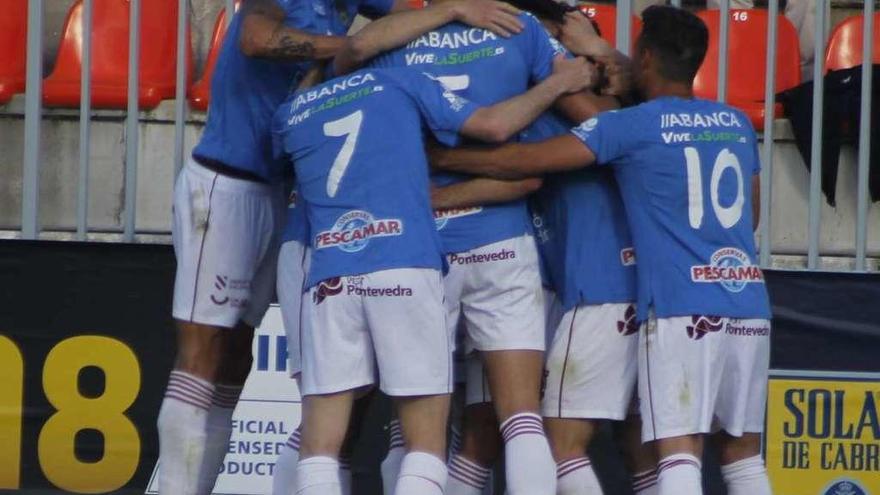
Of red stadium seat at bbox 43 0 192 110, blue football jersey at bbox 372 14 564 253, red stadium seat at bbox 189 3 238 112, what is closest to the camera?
blue football jersey at bbox 372 14 564 253

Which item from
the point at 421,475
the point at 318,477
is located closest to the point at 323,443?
the point at 318,477

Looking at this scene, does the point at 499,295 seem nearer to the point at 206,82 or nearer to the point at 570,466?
the point at 570,466

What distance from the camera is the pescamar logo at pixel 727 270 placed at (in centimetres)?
495

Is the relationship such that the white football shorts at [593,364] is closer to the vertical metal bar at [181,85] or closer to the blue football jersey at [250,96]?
the blue football jersey at [250,96]

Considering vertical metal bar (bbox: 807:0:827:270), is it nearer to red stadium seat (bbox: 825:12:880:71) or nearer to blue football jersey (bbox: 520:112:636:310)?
red stadium seat (bbox: 825:12:880:71)

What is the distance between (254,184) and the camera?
539cm

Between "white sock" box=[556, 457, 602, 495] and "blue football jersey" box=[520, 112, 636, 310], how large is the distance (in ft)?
1.58

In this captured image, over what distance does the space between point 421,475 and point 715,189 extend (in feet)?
4.02

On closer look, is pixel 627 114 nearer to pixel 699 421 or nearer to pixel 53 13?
pixel 699 421

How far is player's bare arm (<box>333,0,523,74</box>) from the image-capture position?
5031mm

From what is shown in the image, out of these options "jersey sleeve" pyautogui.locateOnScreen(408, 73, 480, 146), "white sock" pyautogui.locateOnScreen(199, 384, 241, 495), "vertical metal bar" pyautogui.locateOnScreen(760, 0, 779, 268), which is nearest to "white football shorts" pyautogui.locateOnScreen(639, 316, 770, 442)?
"jersey sleeve" pyautogui.locateOnScreen(408, 73, 480, 146)

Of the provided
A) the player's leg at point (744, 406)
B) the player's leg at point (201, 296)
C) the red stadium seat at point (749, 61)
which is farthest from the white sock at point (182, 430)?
the red stadium seat at point (749, 61)

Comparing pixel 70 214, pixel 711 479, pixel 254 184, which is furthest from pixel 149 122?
pixel 711 479

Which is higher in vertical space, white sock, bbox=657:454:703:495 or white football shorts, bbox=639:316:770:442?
white football shorts, bbox=639:316:770:442
